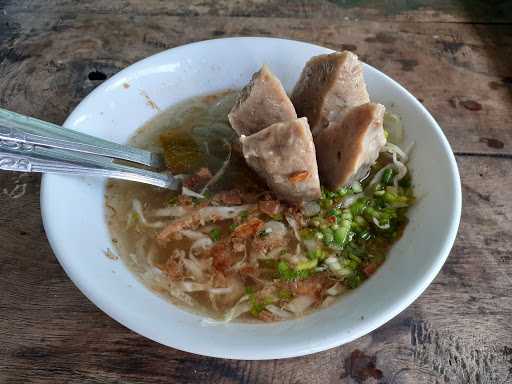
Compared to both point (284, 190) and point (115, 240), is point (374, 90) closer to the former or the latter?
point (284, 190)

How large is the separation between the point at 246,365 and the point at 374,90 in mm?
1552

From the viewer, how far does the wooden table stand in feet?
5.86

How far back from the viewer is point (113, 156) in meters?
Answer: 2.01

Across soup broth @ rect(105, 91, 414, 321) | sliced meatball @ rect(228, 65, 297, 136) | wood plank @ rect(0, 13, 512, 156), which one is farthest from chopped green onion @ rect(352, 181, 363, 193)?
wood plank @ rect(0, 13, 512, 156)

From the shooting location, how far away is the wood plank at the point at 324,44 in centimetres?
276

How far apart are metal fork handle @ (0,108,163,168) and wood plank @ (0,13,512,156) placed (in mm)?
864

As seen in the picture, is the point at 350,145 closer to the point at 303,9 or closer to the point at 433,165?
the point at 433,165

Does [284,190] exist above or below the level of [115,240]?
above

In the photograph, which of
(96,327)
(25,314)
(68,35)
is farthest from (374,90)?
(68,35)

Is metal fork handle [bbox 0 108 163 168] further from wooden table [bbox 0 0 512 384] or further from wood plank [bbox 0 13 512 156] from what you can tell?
wood plank [bbox 0 13 512 156]

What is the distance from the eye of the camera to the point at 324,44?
3.20 meters

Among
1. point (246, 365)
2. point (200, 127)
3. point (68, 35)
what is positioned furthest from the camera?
point (68, 35)

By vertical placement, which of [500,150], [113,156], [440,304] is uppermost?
[113,156]

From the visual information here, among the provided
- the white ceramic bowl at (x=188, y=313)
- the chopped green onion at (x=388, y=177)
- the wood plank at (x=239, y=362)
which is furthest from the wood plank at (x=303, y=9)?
the wood plank at (x=239, y=362)
